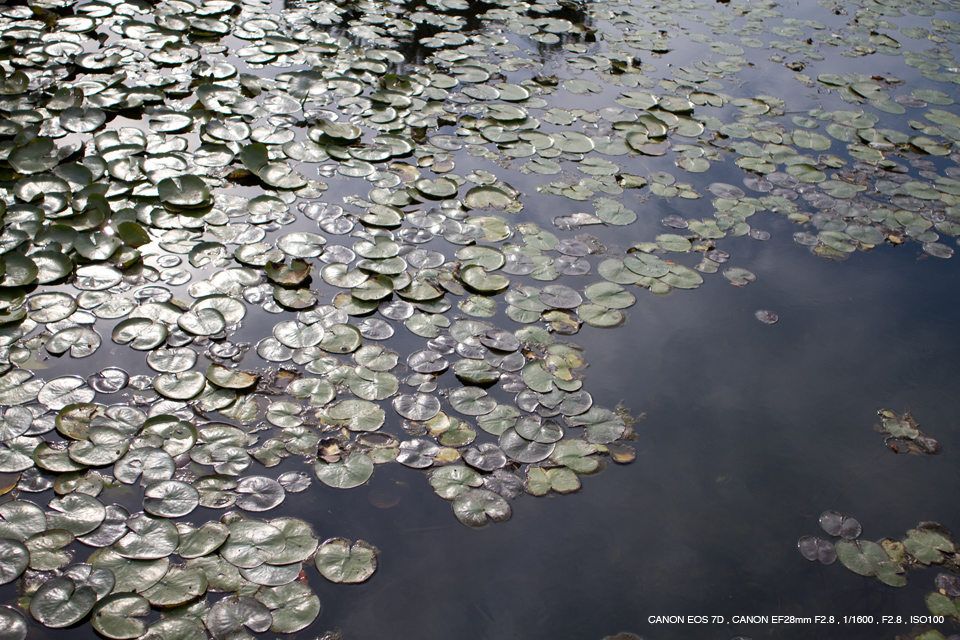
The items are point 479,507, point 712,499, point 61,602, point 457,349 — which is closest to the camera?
point 61,602

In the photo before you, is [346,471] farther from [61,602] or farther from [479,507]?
[61,602]

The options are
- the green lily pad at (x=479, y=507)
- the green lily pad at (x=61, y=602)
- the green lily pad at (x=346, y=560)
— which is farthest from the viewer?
the green lily pad at (x=479, y=507)

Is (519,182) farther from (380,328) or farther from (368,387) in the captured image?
(368,387)

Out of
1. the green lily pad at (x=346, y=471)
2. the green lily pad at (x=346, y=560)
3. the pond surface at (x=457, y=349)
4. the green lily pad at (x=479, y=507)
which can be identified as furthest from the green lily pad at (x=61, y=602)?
the green lily pad at (x=479, y=507)

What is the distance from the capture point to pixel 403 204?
3920 mm

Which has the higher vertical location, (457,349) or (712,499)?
(457,349)

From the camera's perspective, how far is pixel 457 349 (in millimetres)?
3064

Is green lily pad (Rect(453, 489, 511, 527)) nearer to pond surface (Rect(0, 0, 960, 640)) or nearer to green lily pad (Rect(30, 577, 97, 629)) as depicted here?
pond surface (Rect(0, 0, 960, 640))

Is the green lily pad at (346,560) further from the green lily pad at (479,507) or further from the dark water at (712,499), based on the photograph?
the green lily pad at (479,507)

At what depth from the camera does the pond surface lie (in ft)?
7.44

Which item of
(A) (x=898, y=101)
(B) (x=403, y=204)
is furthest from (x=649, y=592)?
(A) (x=898, y=101)

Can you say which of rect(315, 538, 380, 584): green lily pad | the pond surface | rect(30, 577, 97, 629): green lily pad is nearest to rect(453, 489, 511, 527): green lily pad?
the pond surface

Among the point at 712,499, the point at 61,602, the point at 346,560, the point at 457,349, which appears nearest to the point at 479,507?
the point at 346,560

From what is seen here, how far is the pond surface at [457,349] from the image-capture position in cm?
227
